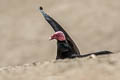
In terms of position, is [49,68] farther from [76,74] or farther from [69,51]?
[69,51]

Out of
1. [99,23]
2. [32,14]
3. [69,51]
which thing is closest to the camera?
[69,51]

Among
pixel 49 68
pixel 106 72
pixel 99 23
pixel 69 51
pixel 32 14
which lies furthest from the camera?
pixel 32 14

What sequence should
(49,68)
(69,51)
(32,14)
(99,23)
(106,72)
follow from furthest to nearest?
(32,14)
(99,23)
(69,51)
(49,68)
(106,72)

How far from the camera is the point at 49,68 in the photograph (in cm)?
397

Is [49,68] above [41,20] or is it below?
below

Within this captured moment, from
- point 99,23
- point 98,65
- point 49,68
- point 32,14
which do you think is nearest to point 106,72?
point 98,65

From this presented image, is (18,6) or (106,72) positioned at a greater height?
(18,6)

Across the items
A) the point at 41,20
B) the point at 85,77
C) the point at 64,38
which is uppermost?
the point at 41,20

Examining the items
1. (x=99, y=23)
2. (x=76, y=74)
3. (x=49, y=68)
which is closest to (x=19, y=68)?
(x=49, y=68)

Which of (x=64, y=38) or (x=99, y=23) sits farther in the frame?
(x=99, y=23)

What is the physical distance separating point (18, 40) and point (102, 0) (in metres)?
3.59

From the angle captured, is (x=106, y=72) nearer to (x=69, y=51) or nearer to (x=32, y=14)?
(x=69, y=51)

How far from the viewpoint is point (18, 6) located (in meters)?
17.7

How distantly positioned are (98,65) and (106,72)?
122 mm
